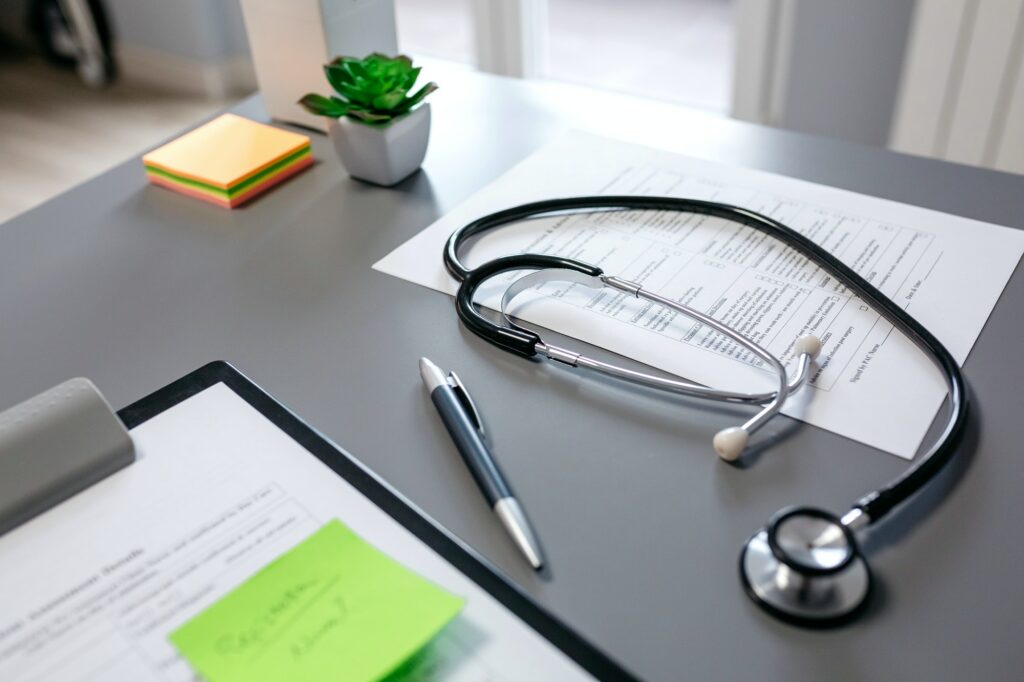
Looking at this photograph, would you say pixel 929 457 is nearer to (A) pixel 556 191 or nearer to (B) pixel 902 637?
(B) pixel 902 637

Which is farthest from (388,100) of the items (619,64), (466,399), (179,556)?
(619,64)

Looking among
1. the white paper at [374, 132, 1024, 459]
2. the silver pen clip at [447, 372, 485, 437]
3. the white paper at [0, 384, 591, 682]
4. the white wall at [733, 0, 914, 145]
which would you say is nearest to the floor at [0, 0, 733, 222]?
the white wall at [733, 0, 914, 145]

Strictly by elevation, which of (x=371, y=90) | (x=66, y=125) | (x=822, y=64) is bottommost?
(x=66, y=125)

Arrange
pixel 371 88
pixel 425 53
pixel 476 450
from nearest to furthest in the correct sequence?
pixel 476 450, pixel 371 88, pixel 425 53

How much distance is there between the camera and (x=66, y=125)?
282 cm

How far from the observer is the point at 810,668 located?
1.39 ft

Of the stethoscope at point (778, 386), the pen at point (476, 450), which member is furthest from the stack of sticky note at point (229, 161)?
the pen at point (476, 450)

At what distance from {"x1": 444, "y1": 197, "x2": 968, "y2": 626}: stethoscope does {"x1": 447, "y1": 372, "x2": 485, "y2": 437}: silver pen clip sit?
6 cm

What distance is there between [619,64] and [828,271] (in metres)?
2.34

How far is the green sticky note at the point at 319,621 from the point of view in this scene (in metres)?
0.42

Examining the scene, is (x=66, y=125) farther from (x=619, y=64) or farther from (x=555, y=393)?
(x=555, y=393)

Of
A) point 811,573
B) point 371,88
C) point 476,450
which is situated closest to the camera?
point 811,573

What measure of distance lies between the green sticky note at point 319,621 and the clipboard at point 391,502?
1.1 inches

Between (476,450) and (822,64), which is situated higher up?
(476,450)
